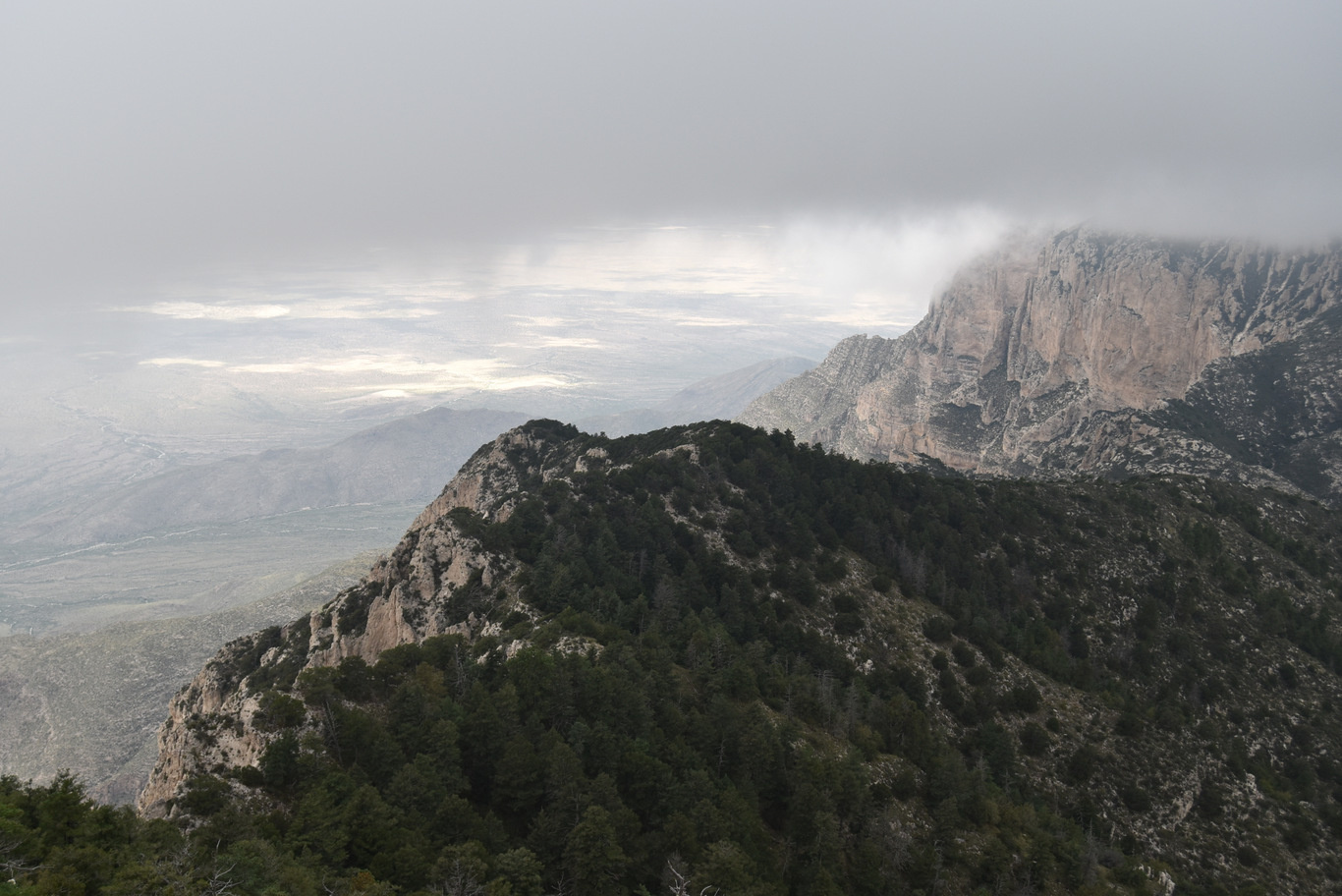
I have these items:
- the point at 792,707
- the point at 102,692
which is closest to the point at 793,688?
the point at 792,707

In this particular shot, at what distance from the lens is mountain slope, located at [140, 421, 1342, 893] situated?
121 feet

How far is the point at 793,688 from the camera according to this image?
58562 millimetres

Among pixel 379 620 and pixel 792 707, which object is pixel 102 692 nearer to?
pixel 379 620

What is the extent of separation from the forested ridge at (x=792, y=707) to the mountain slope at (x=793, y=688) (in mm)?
270

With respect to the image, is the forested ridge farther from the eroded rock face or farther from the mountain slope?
the eroded rock face

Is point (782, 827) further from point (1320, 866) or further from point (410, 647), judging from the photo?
point (1320, 866)

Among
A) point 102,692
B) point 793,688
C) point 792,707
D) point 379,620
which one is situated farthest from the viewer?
point 102,692

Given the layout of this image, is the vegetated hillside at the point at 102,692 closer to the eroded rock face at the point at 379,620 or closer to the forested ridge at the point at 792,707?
the eroded rock face at the point at 379,620

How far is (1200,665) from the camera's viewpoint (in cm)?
7969

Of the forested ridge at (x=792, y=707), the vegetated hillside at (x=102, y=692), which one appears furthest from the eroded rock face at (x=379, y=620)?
the vegetated hillside at (x=102, y=692)

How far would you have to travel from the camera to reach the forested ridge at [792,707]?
32.6m

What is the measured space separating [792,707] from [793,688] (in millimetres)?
2047

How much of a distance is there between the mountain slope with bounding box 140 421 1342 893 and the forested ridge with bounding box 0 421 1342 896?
27 cm

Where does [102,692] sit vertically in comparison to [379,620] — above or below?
below
